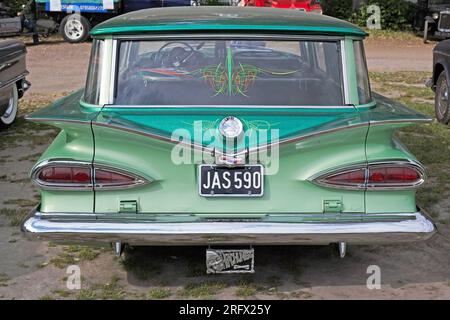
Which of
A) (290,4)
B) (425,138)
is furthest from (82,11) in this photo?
(425,138)

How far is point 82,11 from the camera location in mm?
15438

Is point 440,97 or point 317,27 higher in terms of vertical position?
point 317,27

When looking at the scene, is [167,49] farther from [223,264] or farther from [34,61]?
[34,61]

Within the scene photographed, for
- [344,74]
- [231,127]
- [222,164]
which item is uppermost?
[344,74]

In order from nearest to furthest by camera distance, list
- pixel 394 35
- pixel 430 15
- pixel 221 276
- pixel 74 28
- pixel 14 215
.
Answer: pixel 221 276
pixel 14 215
pixel 74 28
pixel 430 15
pixel 394 35

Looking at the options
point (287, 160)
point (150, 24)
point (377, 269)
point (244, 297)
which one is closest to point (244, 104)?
point (287, 160)

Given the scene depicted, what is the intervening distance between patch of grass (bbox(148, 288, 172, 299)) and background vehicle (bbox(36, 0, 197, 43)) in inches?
490

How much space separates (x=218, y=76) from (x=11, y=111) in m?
4.75

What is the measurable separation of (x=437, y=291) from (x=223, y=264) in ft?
4.20

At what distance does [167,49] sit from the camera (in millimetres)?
4039

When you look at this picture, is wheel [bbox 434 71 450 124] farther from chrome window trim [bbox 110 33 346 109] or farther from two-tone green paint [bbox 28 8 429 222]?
two-tone green paint [bbox 28 8 429 222]

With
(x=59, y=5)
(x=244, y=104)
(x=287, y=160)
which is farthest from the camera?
(x=59, y=5)

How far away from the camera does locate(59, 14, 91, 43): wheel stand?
15703mm

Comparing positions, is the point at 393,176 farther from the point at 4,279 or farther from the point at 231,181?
the point at 4,279
